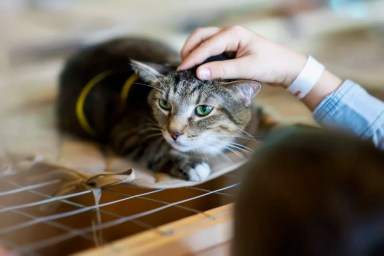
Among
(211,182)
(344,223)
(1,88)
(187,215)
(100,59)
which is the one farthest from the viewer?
(1,88)

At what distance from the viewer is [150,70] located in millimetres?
1055

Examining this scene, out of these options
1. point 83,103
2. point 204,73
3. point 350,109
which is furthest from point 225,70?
point 83,103

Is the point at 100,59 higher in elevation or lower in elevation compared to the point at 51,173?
higher

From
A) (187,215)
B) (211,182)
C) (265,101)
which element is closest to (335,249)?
(187,215)

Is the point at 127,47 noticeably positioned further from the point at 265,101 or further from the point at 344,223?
the point at 344,223

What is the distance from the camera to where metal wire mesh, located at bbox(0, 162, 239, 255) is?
785 millimetres

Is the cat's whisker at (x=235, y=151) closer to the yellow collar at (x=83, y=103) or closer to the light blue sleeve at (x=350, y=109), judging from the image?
the light blue sleeve at (x=350, y=109)

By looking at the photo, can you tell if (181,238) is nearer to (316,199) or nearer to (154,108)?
(316,199)

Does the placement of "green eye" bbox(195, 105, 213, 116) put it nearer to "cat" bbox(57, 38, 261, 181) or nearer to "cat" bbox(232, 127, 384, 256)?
"cat" bbox(57, 38, 261, 181)

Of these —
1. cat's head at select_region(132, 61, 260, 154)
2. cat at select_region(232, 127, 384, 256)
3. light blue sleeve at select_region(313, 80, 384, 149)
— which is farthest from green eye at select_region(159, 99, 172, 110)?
cat at select_region(232, 127, 384, 256)

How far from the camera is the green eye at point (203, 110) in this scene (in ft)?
3.42

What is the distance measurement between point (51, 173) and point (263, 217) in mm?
640

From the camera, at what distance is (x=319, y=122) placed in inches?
41.3

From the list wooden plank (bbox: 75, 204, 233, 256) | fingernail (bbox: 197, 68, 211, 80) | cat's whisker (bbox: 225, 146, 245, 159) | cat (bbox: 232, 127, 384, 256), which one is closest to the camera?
cat (bbox: 232, 127, 384, 256)
